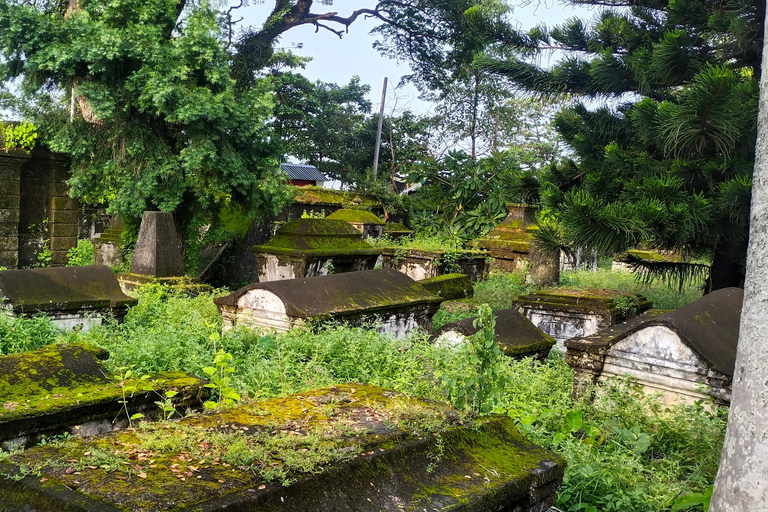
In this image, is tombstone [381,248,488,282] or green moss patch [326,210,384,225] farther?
green moss patch [326,210,384,225]

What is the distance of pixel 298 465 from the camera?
150cm

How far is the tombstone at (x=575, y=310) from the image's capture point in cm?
630

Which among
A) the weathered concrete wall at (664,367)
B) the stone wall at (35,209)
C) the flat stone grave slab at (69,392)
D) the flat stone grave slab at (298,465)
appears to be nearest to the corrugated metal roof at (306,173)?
the stone wall at (35,209)

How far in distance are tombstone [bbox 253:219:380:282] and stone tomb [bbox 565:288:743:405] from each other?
430cm

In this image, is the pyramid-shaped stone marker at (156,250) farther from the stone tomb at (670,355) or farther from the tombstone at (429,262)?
the stone tomb at (670,355)

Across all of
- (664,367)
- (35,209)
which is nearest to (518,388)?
(664,367)

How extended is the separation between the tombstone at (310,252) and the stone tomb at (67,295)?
2.61 metres

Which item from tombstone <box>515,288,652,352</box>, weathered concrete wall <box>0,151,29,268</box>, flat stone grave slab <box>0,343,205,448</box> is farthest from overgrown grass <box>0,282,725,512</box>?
weathered concrete wall <box>0,151,29,268</box>

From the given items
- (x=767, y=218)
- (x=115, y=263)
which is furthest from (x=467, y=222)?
(x=767, y=218)

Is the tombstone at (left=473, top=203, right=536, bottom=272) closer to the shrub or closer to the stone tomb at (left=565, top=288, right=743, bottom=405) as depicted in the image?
Result: the shrub

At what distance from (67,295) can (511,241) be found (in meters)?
8.50

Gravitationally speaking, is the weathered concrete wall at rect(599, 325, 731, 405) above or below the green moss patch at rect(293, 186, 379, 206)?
below

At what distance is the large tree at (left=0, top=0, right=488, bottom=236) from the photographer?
905cm

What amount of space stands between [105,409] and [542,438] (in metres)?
1.94
